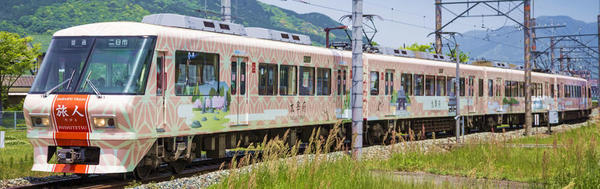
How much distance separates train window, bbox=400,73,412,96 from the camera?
22766 mm

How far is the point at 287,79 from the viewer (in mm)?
16375

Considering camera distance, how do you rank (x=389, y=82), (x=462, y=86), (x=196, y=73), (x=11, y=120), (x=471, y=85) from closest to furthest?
(x=196, y=73) < (x=389, y=82) < (x=462, y=86) < (x=471, y=85) < (x=11, y=120)

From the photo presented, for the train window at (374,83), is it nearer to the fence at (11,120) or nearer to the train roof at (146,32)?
the train roof at (146,32)

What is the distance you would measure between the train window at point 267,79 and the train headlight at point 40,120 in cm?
483

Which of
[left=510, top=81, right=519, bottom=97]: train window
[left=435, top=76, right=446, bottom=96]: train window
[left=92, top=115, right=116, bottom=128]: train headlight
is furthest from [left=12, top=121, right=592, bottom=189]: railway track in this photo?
[left=510, top=81, right=519, bottom=97]: train window

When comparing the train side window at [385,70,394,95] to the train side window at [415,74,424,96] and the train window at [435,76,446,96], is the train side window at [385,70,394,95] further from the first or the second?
the train window at [435,76,446,96]

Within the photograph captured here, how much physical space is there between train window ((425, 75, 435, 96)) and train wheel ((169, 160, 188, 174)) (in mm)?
12778

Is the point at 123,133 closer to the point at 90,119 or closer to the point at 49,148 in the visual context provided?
the point at 90,119

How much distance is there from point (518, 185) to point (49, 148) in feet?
25.2

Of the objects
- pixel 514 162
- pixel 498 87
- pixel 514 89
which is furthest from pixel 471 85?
pixel 514 162

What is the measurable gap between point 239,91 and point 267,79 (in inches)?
48.7

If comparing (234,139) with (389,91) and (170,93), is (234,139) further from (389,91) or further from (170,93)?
(389,91)

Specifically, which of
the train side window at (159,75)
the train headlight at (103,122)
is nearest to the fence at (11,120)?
the train side window at (159,75)

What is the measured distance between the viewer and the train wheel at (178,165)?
1339cm
